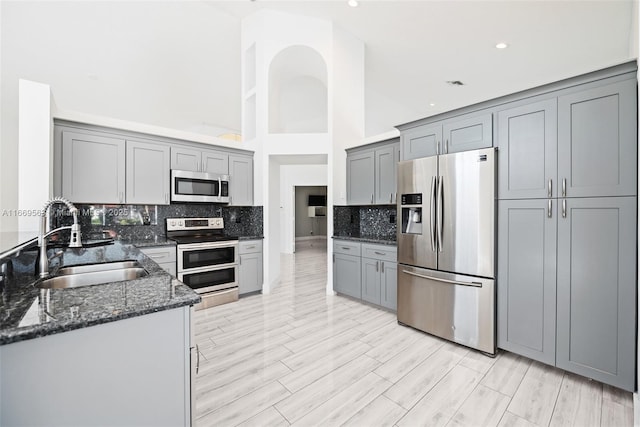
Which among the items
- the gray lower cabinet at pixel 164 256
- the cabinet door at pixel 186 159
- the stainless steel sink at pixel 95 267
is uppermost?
the cabinet door at pixel 186 159

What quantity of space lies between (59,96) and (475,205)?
8.08 metres

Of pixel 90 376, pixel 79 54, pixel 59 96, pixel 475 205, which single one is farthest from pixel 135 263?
pixel 59 96

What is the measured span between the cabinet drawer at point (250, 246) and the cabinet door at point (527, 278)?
308cm

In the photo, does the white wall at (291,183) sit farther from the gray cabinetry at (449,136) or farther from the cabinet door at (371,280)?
the gray cabinetry at (449,136)

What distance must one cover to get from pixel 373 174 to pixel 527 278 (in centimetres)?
220

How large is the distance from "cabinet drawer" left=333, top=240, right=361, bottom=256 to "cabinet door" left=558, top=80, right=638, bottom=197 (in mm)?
2317

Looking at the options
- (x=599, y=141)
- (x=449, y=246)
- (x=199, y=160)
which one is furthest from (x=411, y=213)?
(x=199, y=160)

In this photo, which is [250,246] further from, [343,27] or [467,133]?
[343,27]

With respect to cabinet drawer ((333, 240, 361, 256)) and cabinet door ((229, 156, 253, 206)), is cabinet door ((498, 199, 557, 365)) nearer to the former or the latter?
cabinet drawer ((333, 240, 361, 256))

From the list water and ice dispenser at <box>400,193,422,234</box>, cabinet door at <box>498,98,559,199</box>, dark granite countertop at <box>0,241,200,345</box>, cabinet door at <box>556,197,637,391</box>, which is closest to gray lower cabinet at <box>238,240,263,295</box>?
water and ice dispenser at <box>400,193,422,234</box>

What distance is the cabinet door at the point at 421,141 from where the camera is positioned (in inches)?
113

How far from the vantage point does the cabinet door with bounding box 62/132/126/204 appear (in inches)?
122

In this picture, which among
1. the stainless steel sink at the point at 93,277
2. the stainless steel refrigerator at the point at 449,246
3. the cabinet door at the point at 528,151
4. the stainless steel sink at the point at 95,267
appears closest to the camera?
the stainless steel sink at the point at 93,277

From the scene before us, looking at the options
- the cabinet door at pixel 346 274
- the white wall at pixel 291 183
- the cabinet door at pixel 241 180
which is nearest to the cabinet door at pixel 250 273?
the cabinet door at pixel 241 180
